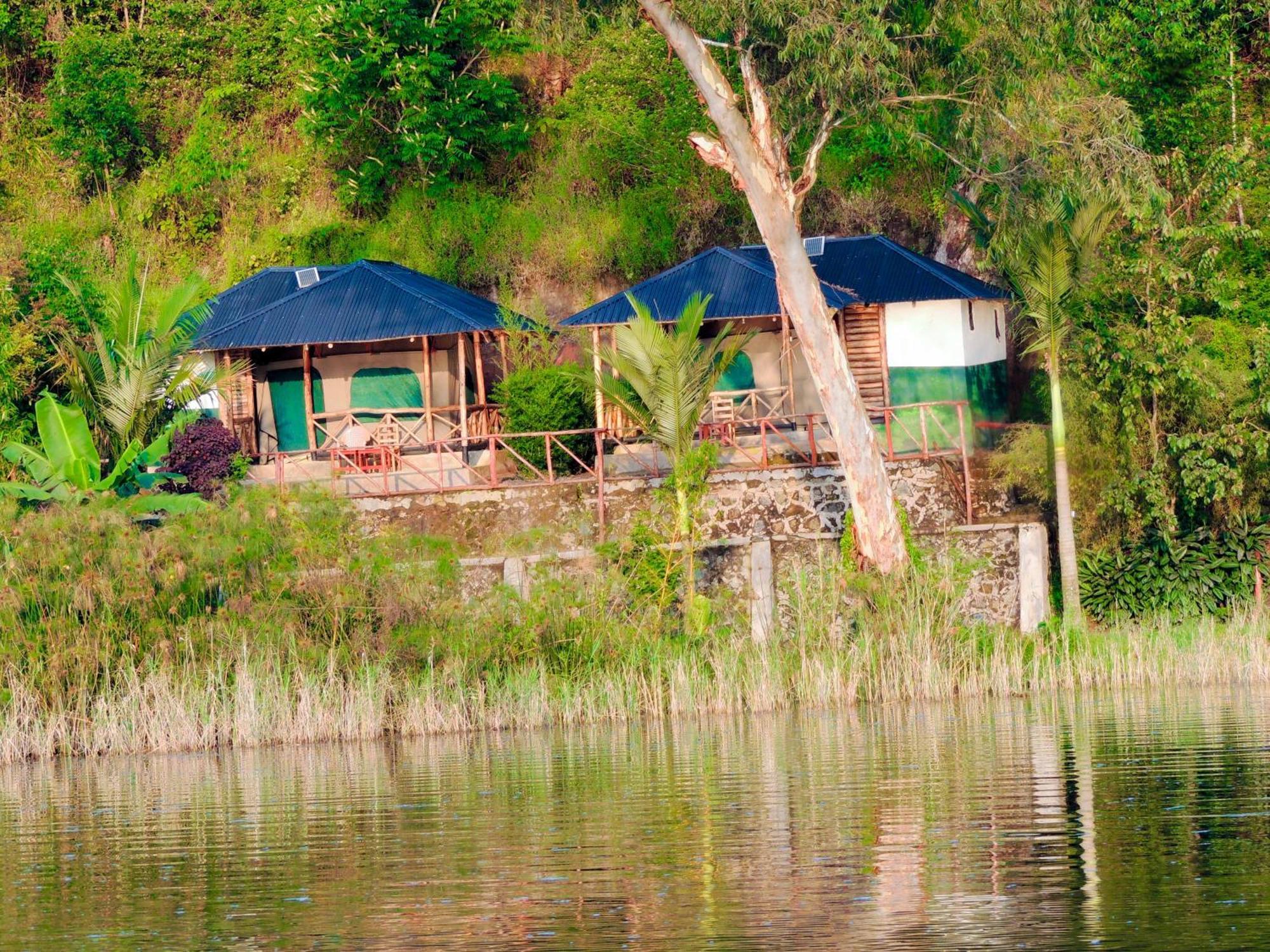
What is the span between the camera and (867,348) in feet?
89.4

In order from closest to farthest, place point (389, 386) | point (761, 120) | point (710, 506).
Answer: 1. point (761, 120)
2. point (710, 506)
3. point (389, 386)

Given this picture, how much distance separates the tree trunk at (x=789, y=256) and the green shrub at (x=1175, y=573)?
3740 millimetres

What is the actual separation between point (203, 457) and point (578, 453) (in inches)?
218

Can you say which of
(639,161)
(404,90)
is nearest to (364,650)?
(404,90)

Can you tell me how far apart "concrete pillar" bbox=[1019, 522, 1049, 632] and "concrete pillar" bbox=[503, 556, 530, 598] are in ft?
19.0

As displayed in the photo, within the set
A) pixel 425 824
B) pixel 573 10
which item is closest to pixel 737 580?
pixel 573 10

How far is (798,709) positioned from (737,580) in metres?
5.27

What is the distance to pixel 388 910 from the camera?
8.41m

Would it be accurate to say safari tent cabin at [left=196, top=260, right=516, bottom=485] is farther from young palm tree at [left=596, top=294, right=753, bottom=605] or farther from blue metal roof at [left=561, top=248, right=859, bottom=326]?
young palm tree at [left=596, top=294, right=753, bottom=605]

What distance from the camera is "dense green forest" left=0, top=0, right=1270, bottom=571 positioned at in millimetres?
20969

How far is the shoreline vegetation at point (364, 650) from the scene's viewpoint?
1627cm

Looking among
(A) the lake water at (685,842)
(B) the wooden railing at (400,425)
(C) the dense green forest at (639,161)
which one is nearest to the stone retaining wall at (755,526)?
(C) the dense green forest at (639,161)

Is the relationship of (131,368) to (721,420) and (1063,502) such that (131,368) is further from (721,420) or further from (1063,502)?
(1063,502)

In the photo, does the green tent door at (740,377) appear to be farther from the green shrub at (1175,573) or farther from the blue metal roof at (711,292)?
the green shrub at (1175,573)
